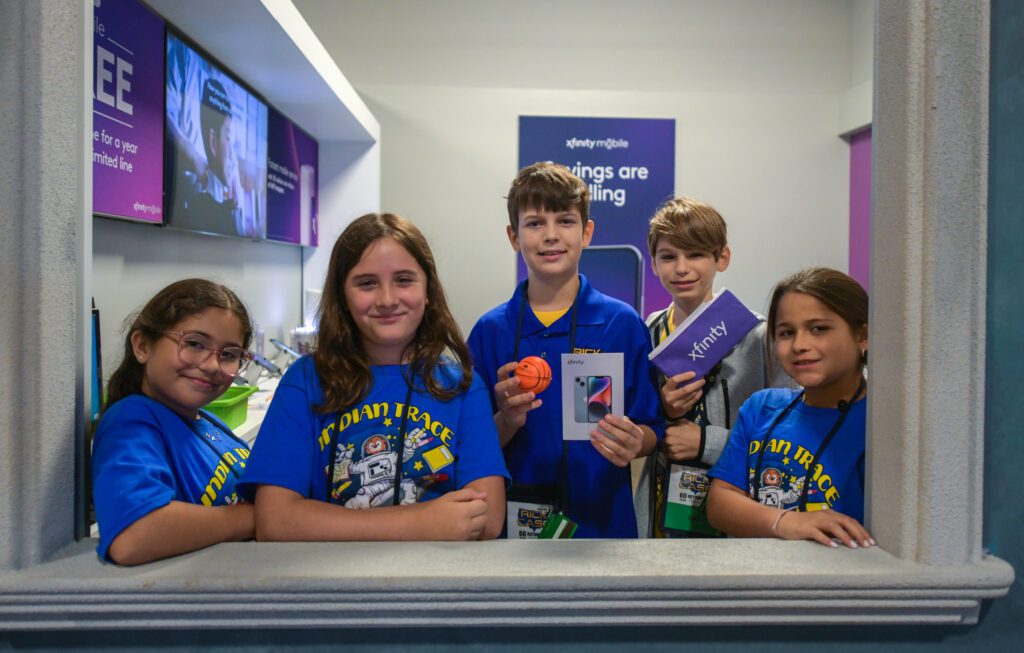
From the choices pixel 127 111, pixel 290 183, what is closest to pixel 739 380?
pixel 127 111

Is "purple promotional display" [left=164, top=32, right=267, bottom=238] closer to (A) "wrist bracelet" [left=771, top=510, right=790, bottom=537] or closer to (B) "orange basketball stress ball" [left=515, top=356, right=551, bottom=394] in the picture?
(B) "orange basketball stress ball" [left=515, top=356, right=551, bottom=394]

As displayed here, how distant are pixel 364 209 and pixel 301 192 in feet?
1.81

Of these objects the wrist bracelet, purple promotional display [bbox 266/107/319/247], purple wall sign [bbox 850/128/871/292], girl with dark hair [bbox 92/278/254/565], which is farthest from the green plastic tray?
purple wall sign [bbox 850/128/871/292]

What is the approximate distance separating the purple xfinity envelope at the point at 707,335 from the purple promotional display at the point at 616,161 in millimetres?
3674

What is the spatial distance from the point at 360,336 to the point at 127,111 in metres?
1.31

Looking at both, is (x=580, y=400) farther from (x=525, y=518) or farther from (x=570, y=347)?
(x=525, y=518)

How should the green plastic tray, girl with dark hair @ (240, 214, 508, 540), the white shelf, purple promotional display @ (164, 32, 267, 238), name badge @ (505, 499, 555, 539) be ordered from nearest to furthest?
girl with dark hair @ (240, 214, 508, 540) < name badge @ (505, 499, 555, 539) < the green plastic tray < the white shelf < purple promotional display @ (164, 32, 267, 238)

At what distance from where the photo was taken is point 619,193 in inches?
213

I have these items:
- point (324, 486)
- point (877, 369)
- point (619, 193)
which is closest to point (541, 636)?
point (324, 486)

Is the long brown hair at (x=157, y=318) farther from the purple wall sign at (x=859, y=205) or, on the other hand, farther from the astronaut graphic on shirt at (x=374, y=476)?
the purple wall sign at (x=859, y=205)

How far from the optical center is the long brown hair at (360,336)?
4.38 feet

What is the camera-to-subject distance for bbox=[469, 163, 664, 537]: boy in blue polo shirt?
68.9 inches

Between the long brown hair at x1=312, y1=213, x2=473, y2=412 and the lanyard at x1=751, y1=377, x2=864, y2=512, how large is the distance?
1.95 feet

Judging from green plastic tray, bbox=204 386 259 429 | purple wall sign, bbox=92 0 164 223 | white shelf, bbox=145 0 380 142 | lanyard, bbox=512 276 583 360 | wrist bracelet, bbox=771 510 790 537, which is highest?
white shelf, bbox=145 0 380 142
